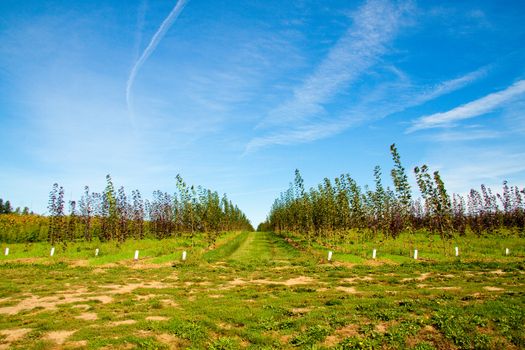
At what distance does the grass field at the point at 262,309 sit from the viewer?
33.6 feet

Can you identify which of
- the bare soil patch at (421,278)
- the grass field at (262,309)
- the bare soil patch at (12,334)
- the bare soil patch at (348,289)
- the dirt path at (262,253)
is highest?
the bare soil patch at (12,334)

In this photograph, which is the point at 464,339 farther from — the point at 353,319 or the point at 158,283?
the point at 158,283

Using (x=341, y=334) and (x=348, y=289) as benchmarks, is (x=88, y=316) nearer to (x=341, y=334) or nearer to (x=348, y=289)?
(x=341, y=334)

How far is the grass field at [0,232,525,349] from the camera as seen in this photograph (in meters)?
10.2

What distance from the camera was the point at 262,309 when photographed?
45.9 ft

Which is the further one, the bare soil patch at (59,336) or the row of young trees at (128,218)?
the row of young trees at (128,218)

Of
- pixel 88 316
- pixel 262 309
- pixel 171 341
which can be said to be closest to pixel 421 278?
pixel 262 309

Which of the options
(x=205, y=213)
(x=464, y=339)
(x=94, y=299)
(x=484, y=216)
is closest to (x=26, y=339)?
(x=94, y=299)

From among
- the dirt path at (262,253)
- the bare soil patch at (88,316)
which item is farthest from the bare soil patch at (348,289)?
the dirt path at (262,253)

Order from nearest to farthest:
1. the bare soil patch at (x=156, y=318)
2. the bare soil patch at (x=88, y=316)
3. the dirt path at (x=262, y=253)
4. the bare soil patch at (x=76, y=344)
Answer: the bare soil patch at (x=76, y=344) < the bare soil patch at (x=156, y=318) < the bare soil patch at (x=88, y=316) < the dirt path at (x=262, y=253)

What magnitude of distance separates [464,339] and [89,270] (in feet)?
89.3

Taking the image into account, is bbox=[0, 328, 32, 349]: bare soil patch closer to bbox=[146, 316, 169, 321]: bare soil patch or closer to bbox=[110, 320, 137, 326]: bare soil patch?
bbox=[110, 320, 137, 326]: bare soil patch

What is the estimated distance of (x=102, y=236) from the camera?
184 ft

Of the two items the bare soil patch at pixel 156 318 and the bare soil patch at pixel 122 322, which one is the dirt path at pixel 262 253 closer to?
the bare soil patch at pixel 156 318
